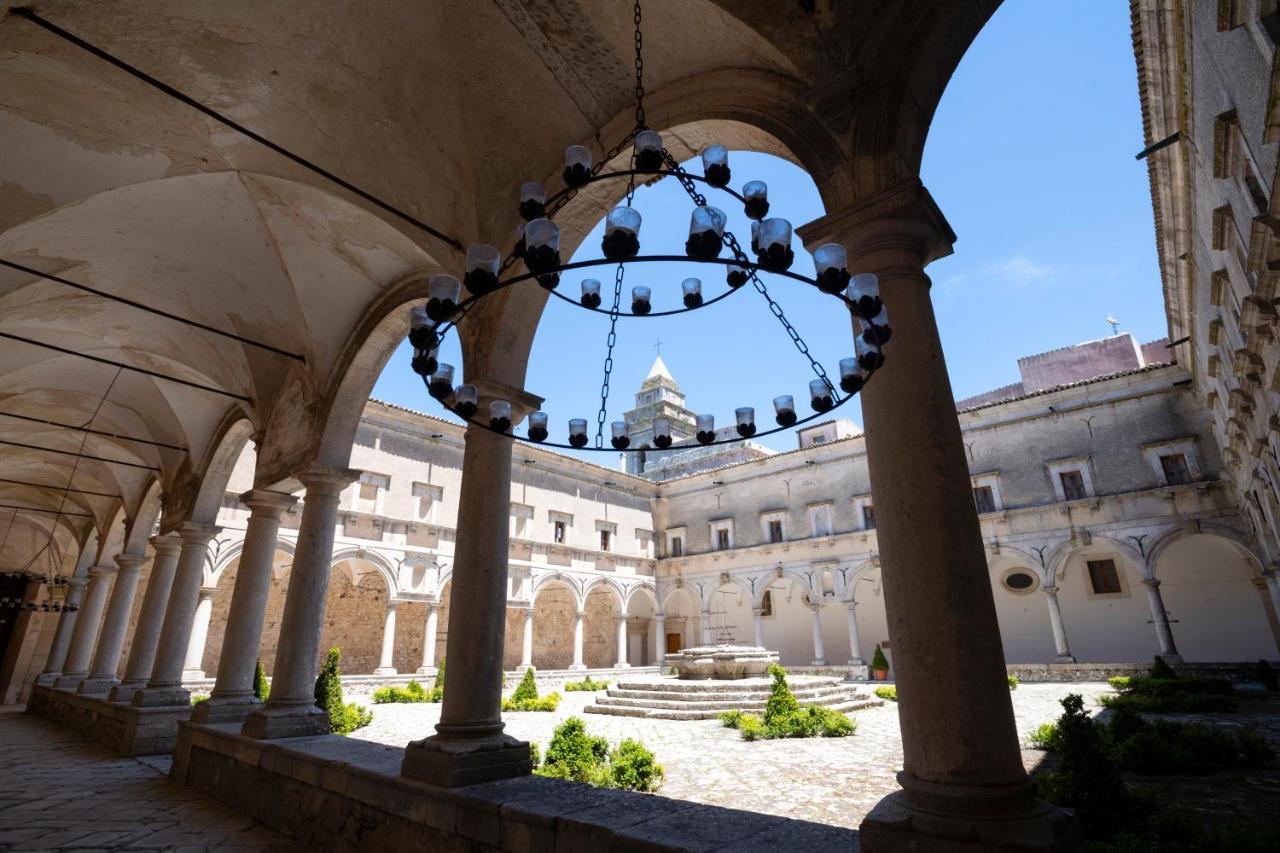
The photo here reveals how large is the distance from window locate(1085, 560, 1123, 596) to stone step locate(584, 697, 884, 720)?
1051 cm

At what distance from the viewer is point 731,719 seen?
11.1 meters

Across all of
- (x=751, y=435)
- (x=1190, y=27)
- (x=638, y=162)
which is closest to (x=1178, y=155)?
(x=1190, y=27)

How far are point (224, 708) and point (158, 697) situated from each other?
10.6 ft

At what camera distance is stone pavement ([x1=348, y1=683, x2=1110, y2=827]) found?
5.90 metres

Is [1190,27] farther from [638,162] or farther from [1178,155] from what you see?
[638,162]

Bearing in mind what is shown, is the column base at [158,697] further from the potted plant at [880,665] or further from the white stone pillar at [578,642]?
the potted plant at [880,665]

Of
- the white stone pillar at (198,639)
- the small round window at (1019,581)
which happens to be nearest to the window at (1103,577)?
the small round window at (1019,581)

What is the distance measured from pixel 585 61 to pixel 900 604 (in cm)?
441

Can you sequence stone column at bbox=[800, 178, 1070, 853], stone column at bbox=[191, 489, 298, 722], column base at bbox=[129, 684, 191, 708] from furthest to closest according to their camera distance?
column base at bbox=[129, 684, 191, 708]
stone column at bbox=[191, 489, 298, 722]
stone column at bbox=[800, 178, 1070, 853]

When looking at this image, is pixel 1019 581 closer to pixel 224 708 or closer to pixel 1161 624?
pixel 1161 624

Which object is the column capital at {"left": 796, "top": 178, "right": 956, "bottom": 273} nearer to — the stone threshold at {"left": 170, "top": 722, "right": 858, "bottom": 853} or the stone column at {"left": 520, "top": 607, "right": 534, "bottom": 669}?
the stone threshold at {"left": 170, "top": 722, "right": 858, "bottom": 853}

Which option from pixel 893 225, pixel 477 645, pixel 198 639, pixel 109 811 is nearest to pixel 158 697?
pixel 109 811

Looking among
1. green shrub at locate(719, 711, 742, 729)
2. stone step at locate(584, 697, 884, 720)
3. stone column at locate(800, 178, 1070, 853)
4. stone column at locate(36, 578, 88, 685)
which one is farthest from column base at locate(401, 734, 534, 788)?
stone column at locate(36, 578, 88, 685)

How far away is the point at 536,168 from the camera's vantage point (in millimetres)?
5480
